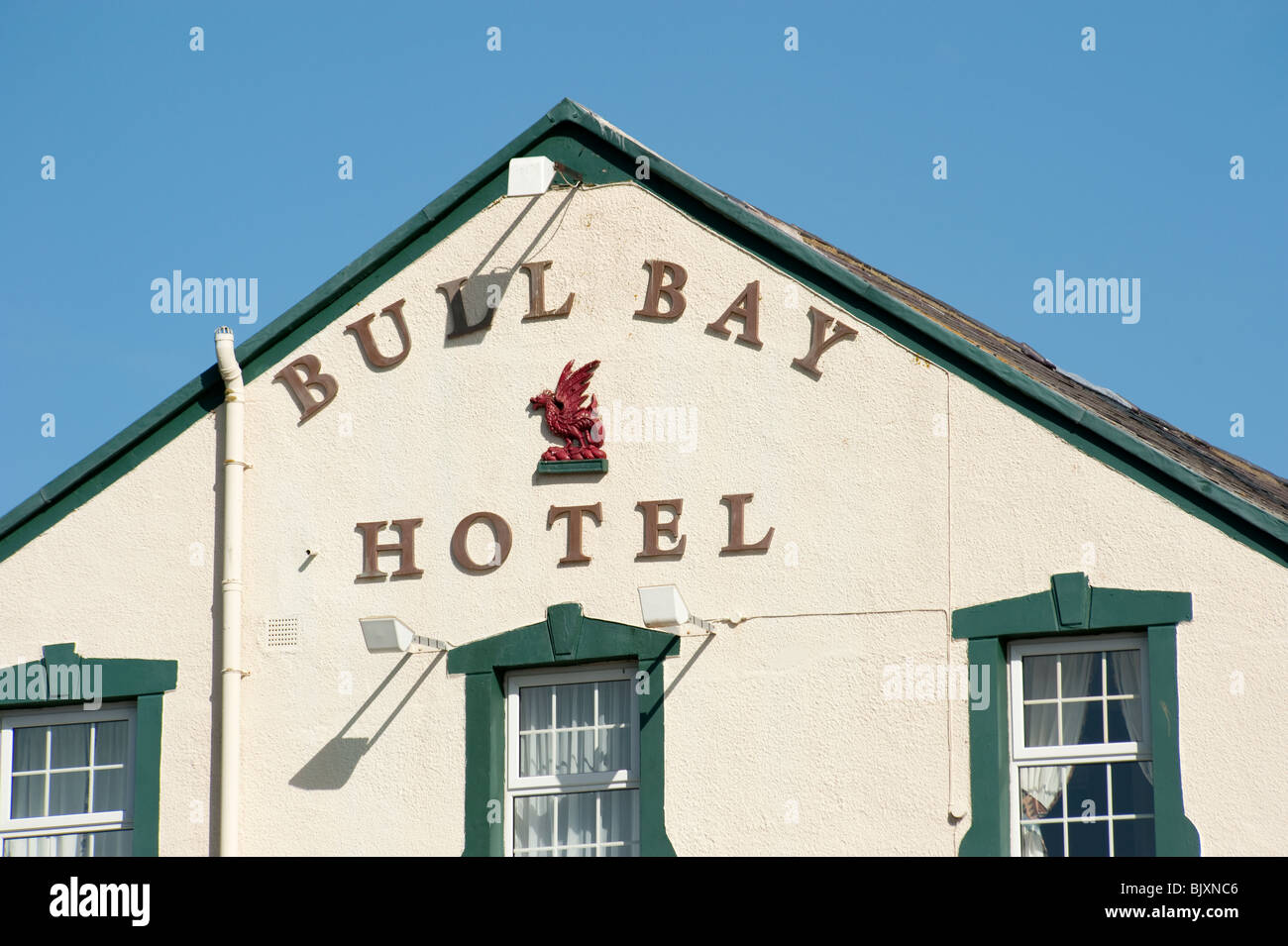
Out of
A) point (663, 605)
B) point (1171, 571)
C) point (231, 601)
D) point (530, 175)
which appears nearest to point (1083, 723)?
point (1171, 571)

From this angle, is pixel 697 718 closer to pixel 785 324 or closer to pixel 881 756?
→ pixel 881 756

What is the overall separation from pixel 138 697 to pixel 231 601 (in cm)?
97

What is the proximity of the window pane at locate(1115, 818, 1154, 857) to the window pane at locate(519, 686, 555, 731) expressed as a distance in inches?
148

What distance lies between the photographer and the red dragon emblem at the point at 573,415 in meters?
13.8

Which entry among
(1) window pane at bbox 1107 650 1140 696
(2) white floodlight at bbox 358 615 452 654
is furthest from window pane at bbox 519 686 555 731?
(1) window pane at bbox 1107 650 1140 696

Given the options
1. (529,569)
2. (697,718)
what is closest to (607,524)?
(529,569)

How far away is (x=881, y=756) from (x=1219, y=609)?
7.29 feet

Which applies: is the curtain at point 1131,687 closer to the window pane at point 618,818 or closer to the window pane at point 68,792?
the window pane at point 618,818

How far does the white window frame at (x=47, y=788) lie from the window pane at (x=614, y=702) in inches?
130

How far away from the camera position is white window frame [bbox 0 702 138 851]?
14.1 m

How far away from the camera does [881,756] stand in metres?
12.6

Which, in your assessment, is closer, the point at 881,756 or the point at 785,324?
the point at 881,756

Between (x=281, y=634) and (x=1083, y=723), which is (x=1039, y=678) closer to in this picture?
(x=1083, y=723)
